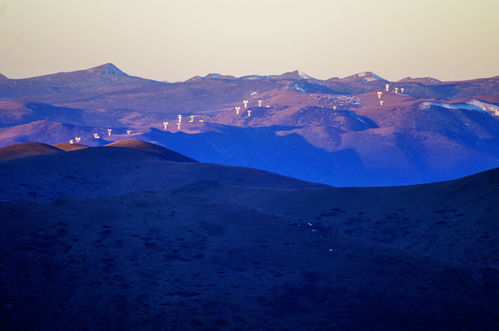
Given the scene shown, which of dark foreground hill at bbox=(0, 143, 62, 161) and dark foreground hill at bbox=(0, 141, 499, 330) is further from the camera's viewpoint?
dark foreground hill at bbox=(0, 143, 62, 161)

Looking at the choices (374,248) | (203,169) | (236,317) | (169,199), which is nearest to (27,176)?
(203,169)

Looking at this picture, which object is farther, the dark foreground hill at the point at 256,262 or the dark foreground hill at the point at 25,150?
the dark foreground hill at the point at 25,150

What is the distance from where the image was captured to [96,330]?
16141 millimetres

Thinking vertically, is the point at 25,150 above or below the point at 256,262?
below

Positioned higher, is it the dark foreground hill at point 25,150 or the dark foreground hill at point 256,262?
the dark foreground hill at point 256,262

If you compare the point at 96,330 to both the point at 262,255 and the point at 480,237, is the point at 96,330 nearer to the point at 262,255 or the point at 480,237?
the point at 262,255

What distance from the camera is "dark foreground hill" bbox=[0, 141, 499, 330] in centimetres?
1747

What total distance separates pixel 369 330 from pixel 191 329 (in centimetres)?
486

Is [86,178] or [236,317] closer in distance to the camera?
[236,317]

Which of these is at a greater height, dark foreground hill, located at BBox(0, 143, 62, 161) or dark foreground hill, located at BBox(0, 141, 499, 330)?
dark foreground hill, located at BBox(0, 141, 499, 330)

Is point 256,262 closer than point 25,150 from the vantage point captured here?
Yes

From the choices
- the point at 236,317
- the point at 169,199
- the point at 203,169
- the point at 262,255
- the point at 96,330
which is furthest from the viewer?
the point at 203,169

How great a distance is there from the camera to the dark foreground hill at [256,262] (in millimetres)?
17469

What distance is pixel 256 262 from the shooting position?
2312 cm
